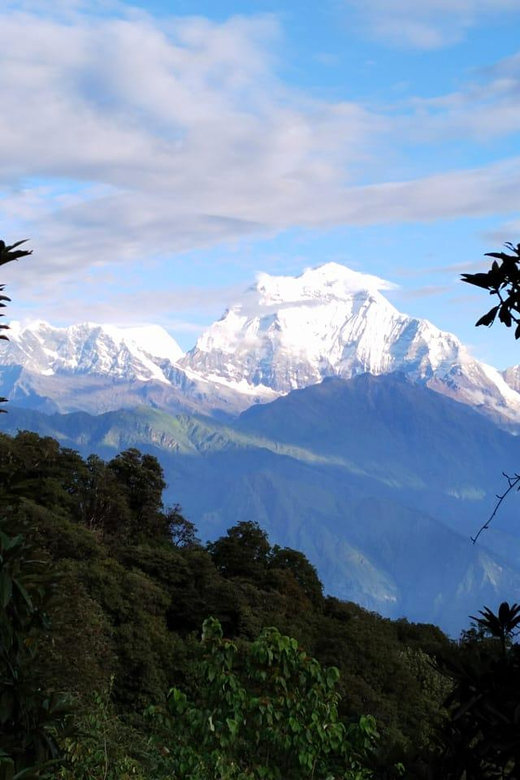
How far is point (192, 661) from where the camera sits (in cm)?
1614

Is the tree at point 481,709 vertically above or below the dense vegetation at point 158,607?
above

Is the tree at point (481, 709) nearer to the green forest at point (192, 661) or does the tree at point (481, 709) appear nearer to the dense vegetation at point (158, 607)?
the green forest at point (192, 661)

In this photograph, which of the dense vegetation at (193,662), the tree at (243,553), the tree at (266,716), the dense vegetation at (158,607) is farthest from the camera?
the tree at (243,553)

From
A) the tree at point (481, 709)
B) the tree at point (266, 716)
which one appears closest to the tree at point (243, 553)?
the tree at point (266, 716)

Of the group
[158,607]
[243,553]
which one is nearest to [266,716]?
[158,607]

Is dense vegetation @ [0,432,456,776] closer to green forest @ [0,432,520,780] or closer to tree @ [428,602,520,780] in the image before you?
green forest @ [0,432,520,780]

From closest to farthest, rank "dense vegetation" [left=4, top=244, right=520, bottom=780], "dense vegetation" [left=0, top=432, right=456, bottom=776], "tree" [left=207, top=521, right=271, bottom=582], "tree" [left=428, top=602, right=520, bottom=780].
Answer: "tree" [left=428, top=602, right=520, bottom=780]
"dense vegetation" [left=4, top=244, right=520, bottom=780]
"dense vegetation" [left=0, top=432, right=456, bottom=776]
"tree" [left=207, top=521, right=271, bottom=582]

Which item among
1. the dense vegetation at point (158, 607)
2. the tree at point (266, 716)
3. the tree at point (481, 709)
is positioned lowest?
the dense vegetation at point (158, 607)

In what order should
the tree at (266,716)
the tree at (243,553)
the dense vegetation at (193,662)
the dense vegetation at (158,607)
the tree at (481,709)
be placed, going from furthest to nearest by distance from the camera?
the tree at (243,553) < the dense vegetation at (158,607) < the tree at (266,716) < the dense vegetation at (193,662) < the tree at (481,709)

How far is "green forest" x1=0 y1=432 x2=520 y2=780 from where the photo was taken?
5.80 metres

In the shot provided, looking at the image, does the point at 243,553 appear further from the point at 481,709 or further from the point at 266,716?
the point at 481,709

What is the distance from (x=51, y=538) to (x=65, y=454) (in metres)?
17.3

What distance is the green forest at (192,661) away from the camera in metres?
5.80

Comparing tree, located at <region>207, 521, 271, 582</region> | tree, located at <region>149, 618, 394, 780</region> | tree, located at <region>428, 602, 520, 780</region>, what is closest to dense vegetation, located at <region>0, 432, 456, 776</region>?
tree, located at <region>207, 521, 271, 582</region>
